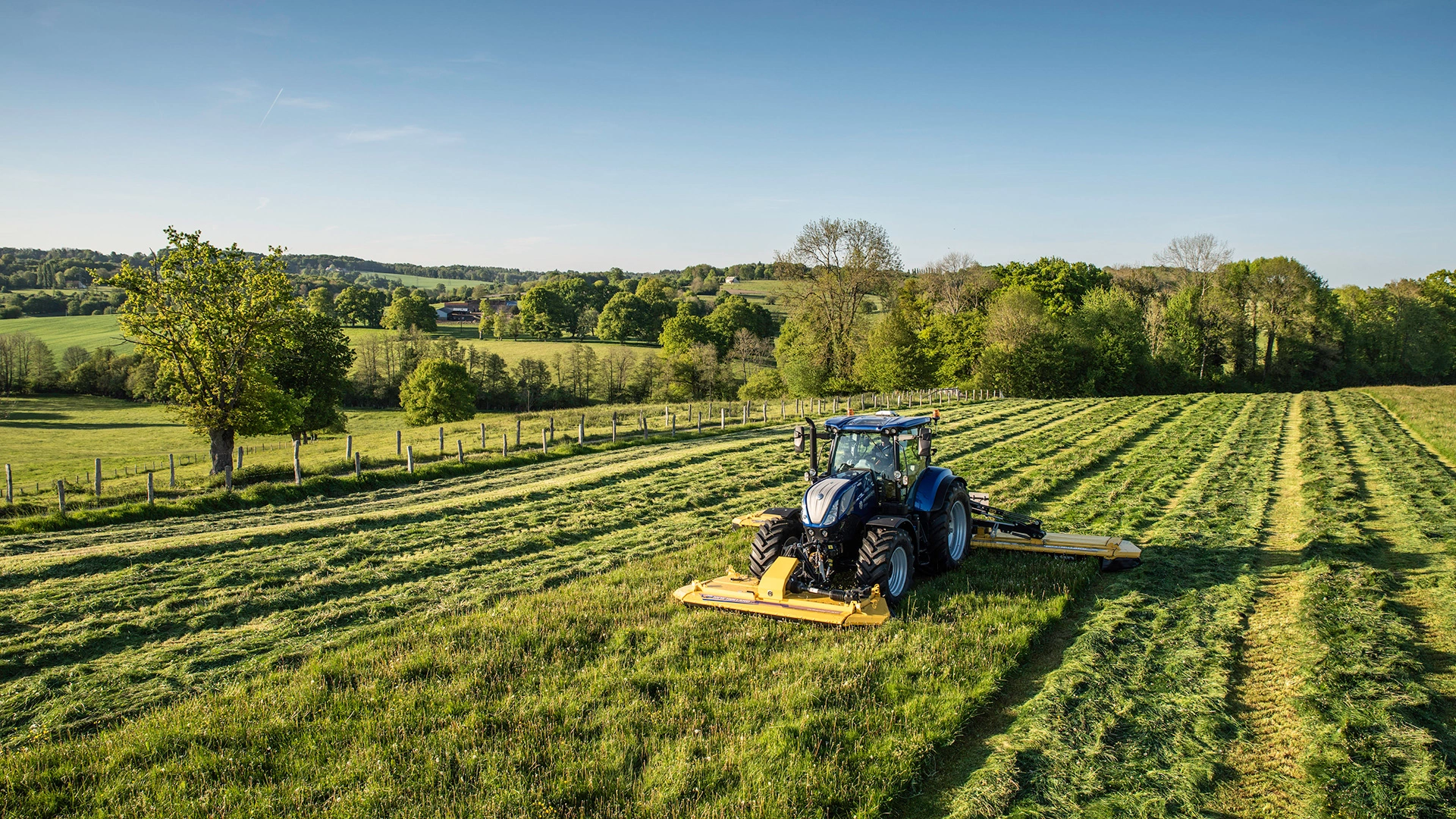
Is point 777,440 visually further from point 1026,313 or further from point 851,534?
point 1026,313

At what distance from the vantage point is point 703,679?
24.2 feet

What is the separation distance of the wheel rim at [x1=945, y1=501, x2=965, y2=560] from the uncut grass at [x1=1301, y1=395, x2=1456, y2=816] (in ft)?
13.7

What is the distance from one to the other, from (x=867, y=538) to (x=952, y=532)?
2761mm

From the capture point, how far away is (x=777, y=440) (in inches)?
1163

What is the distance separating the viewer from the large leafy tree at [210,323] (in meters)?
26.6

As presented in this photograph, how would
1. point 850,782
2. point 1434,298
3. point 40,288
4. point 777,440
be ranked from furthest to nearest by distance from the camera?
point 40,288 < point 1434,298 < point 777,440 < point 850,782

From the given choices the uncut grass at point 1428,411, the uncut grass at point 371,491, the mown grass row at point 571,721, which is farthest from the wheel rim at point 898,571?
the uncut grass at point 1428,411

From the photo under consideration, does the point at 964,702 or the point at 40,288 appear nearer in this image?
the point at 964,702

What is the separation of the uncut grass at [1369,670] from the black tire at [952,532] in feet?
13.5

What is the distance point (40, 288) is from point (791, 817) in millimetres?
129498

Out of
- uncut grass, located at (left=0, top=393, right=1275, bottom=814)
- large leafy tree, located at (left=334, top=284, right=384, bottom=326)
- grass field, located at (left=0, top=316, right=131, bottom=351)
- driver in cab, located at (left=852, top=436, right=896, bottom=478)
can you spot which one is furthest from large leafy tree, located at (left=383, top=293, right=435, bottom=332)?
uncut grass, located at (left=0, top=393, right=1275, bottom=814)

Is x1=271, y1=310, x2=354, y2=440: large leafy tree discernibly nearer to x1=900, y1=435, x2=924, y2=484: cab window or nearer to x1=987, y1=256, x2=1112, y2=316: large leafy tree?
x1=900, y1=435, x2=924, y2=484: cab window

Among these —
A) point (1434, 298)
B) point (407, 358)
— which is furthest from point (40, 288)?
point (1434, 298)

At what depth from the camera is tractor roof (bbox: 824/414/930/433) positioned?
10859 mm
